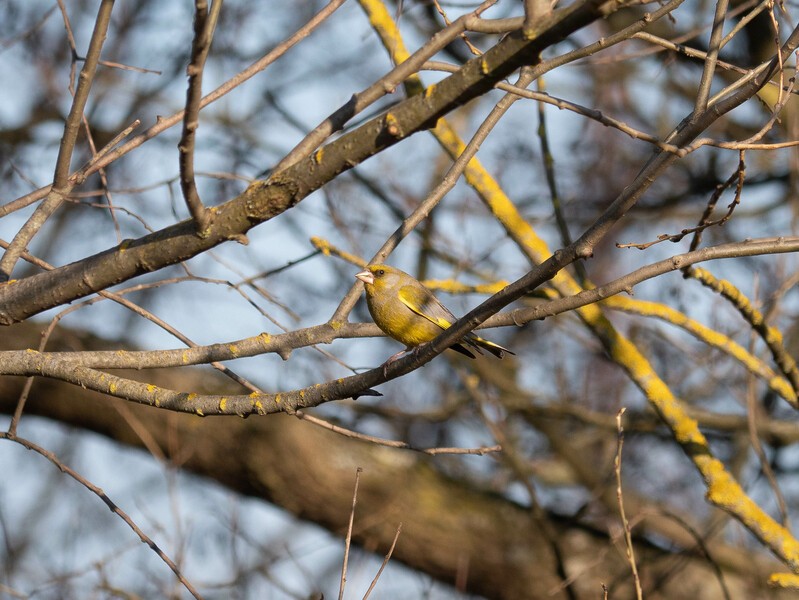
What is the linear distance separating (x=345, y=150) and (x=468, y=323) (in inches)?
23.1

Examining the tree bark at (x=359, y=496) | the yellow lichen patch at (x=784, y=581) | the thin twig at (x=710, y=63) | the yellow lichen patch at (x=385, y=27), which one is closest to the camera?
the thin twig at (x=710, y=63)

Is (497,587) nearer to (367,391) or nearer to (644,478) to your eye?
(644,478)

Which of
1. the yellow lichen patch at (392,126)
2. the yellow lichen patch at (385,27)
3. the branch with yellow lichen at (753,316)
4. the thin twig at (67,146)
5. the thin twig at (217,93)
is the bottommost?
the yellow lichen patch at (392,126)

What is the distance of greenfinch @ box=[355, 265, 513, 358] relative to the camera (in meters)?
4.07

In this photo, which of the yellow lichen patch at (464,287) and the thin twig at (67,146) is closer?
the thin twig at (67,146)

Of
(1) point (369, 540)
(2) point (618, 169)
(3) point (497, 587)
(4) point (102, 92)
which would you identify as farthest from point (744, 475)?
(4) point (102, 92)

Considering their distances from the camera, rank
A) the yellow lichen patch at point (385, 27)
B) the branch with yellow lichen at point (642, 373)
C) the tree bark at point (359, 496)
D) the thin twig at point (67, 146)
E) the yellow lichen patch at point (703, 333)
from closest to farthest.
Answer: the thin twig at point (67, 146) < the branch with yellow lichen at point (642, 373) < the yellow lichen patch at point (703, 333) < the yellow lichen patch at point (385, 27) < the tree bark at point (359, 496)

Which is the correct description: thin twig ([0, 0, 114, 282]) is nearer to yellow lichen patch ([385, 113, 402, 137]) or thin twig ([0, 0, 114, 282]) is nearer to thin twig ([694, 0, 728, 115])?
yellow lichen patch ([385, 113, 402, 137])

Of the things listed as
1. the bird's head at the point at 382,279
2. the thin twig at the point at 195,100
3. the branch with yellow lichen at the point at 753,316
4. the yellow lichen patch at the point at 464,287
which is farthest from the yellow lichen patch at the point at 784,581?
the thin twig at the point at 195,100

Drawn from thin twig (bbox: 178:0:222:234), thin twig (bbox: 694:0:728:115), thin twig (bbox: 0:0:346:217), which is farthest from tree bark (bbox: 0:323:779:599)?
thin twig (bbox: 178:0:222:234)

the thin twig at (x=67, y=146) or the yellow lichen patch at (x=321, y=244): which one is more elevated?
the yellow lichen patch at (x=321, y=244)

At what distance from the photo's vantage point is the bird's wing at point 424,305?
4336mm

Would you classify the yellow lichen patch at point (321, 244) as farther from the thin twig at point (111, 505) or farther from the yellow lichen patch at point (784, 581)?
the yellow lichen patch at point (784, 581)

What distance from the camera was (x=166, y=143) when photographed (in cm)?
904
